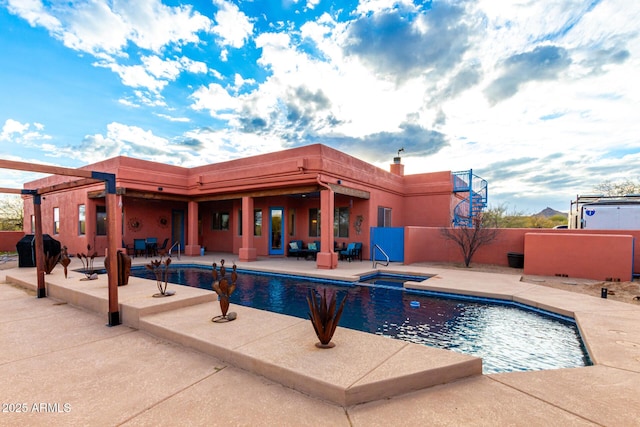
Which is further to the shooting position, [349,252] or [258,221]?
[258,221]

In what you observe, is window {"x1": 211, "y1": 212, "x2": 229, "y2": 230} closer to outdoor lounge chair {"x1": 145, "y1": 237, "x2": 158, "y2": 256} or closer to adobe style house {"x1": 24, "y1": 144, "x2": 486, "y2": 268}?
adobe style house {"x1": 24, "y1": 144, "x2": 486, "y2": 268}

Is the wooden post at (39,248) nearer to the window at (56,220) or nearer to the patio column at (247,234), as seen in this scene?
the patio column at (247,234)

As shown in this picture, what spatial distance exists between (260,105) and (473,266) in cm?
1191

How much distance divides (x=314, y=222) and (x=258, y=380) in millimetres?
12511

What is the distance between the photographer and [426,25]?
9555mm

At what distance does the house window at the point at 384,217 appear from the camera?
1431 cm

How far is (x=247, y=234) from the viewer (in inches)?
522

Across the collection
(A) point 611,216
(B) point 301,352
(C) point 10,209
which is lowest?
(B) point 301,352

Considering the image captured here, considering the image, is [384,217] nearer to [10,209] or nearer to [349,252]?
[349,252]

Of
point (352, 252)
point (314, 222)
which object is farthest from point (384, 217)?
point (314, 222)

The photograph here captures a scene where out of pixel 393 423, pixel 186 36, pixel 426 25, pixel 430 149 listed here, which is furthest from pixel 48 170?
pixel 430 149

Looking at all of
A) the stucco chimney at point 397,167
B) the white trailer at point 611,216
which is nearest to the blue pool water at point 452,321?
the stucco chimney at point 397,167

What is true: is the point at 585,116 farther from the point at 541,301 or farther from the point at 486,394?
the point at 486,394

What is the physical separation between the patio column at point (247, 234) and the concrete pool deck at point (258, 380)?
8.49 meters
